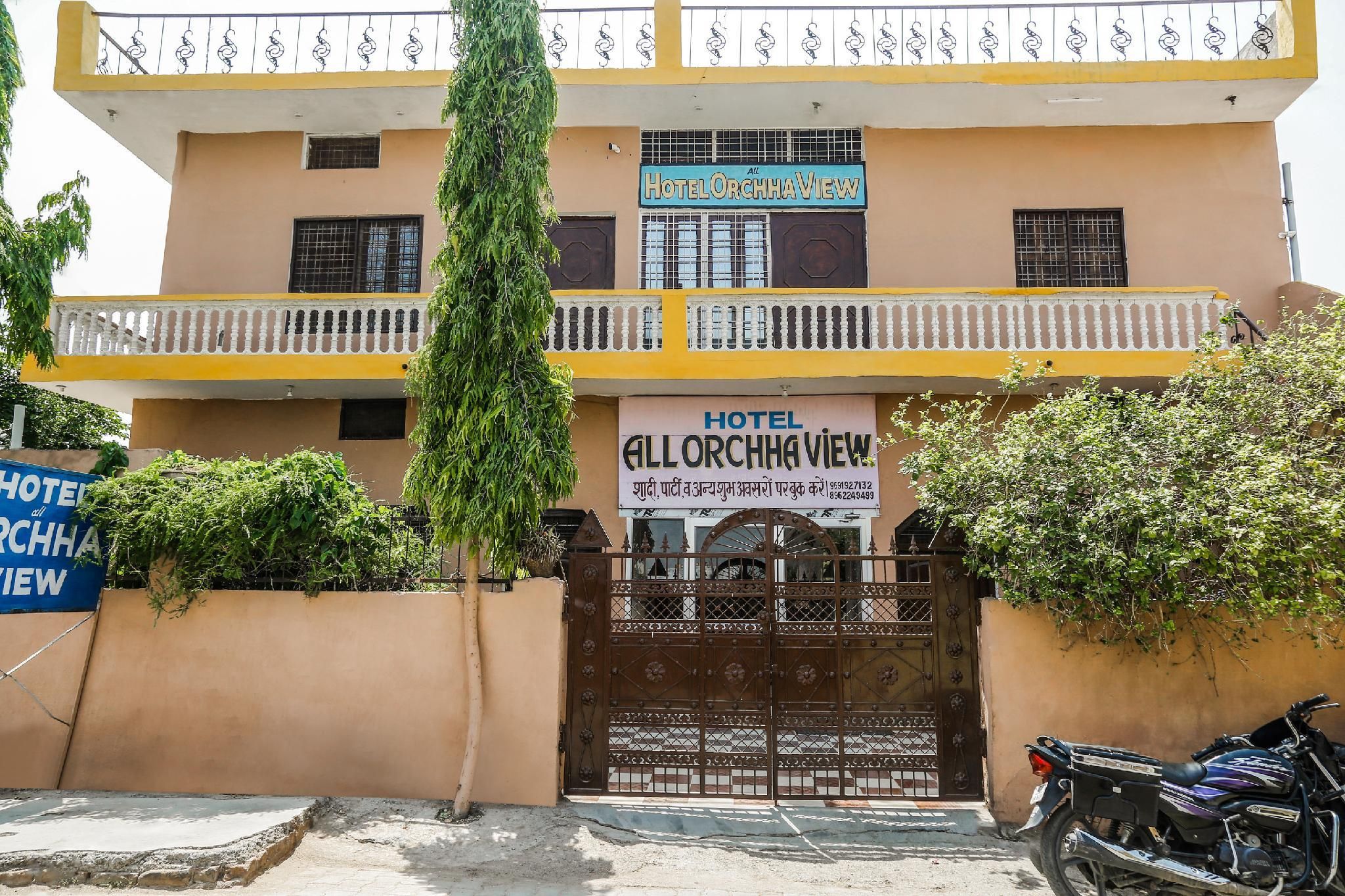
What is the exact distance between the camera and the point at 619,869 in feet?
15.0

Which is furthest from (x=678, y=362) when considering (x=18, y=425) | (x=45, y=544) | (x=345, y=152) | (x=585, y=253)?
(x=18, y=425)

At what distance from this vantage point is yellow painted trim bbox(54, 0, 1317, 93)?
32.3 ft

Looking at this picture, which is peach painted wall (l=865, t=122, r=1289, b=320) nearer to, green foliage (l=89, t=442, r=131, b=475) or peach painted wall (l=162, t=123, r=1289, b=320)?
peach painted wall (l=162, t=123, r=1289, b=320)

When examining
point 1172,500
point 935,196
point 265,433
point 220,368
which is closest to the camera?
point 1172,500

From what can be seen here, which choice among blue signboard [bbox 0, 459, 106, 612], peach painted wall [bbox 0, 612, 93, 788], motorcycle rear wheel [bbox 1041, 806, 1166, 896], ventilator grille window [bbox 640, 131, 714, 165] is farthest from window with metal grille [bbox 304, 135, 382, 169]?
motorcycle rear wheel [bbox 1041, 806, 1166, 896]

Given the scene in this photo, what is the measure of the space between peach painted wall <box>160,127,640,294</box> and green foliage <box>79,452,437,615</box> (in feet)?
17.9

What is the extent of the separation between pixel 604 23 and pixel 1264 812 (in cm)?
1010

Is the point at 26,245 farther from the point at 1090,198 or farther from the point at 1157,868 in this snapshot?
the point at 1090,198

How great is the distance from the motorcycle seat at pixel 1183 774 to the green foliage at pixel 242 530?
14.9ft

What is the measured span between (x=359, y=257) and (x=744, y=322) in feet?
16.2

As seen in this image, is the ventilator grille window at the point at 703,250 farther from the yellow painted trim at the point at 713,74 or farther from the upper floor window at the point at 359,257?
the upper floor window at the point at 359,257

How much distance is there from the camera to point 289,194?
36.2 feet

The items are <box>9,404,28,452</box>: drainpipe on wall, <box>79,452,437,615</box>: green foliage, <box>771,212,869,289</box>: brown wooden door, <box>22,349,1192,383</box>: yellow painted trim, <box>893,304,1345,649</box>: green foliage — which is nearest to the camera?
<box>893,304,1345,649</box>: green foliage

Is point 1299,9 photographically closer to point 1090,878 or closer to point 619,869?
point 1090,878
